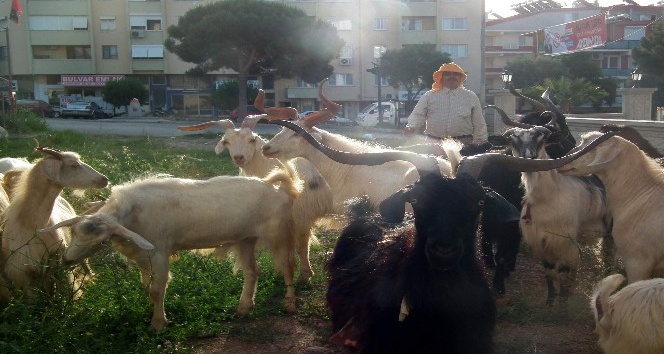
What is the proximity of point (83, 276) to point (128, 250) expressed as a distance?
1.12ft

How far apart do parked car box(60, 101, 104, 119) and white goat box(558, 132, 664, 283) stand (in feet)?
129

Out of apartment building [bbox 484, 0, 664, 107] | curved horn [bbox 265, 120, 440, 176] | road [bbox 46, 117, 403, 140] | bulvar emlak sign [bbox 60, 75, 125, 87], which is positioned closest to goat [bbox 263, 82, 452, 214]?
curved horn [bbox 265, 120, 440, 176]

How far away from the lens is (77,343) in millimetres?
4461

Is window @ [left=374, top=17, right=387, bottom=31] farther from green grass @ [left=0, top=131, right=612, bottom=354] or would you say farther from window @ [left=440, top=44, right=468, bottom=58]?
green grass @ [left=0, top=131, right=612, bottom=354]

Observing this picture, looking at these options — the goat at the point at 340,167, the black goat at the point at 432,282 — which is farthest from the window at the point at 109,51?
the black goat at the point at 432,282

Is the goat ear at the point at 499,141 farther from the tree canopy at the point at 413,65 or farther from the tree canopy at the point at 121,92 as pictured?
the tree canopy at the point at 121,92

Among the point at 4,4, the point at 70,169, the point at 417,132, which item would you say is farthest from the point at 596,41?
the point at 4,4

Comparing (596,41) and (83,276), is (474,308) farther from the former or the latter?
(596,41)

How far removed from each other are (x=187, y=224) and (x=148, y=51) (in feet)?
158

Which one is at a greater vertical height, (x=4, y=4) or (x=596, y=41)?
(x=4, y=4)

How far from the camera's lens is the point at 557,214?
5.89 meters

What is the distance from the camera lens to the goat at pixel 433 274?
3561 mm

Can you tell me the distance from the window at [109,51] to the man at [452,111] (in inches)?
1863

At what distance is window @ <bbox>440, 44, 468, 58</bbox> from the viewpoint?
167 feet
